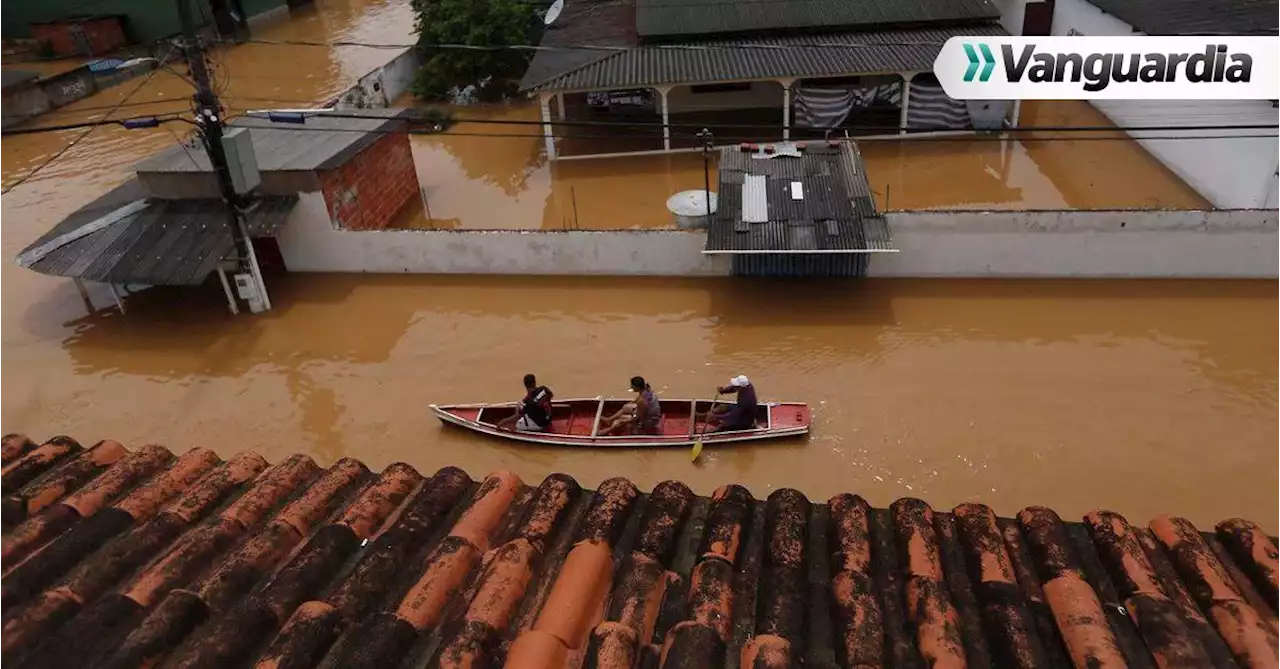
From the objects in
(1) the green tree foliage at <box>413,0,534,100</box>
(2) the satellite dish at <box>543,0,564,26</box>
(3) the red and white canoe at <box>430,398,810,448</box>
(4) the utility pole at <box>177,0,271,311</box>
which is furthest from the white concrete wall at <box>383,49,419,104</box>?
(3) the red and white canoe at <box>430,398,810,448</box>

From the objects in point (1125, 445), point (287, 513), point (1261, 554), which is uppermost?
point (287, 513)

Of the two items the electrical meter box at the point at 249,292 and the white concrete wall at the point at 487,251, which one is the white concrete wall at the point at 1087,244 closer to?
the white concrete wall at the point at 487,251

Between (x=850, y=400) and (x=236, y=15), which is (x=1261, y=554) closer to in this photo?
(x=850, y=400)

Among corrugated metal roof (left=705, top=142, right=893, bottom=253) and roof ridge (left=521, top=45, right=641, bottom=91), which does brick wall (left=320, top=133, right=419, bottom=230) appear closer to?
roof ridge (left=521, top=45, right=641, bottom=91)

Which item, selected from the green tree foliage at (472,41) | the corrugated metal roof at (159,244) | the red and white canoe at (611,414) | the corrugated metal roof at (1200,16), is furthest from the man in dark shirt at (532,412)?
the green tree foliage at (472,41)

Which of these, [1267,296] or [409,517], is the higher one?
[409,517]

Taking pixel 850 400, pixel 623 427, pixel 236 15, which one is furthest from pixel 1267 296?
pixel 236 15
